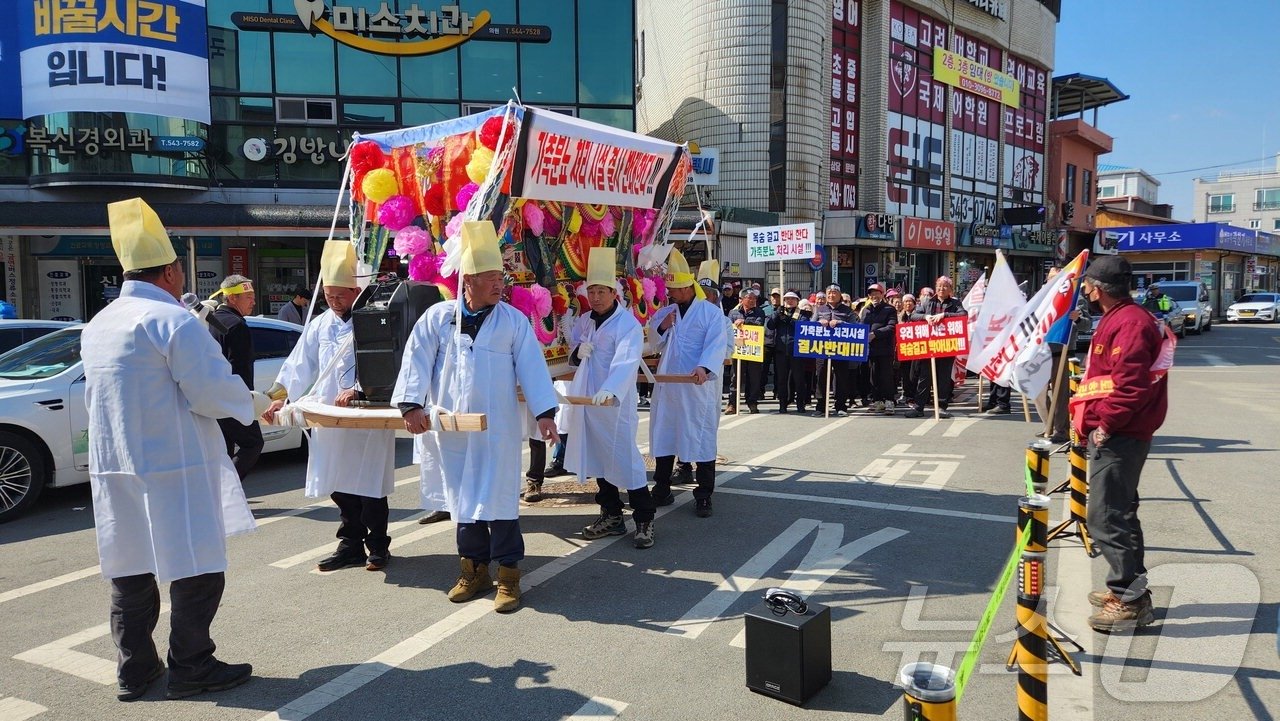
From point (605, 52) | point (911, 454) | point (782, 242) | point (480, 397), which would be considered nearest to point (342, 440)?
point (480, 397)

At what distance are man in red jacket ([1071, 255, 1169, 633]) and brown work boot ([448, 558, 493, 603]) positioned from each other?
11.5 feet

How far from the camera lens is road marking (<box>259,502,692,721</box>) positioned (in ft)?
11.9

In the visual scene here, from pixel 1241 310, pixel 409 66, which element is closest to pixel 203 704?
pixel 409 66

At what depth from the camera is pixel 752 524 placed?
6.42m

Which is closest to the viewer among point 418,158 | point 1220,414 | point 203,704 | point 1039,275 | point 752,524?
point 203,704

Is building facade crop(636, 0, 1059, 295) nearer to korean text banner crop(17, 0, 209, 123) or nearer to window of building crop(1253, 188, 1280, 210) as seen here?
korean text banner crop(17, 0, 209, 123)

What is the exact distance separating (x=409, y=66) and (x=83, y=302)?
9790mm

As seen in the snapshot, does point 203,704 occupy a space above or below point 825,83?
below

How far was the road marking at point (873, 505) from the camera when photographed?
21.5ft

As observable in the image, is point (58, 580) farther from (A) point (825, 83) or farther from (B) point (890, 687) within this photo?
(A) point (825, 83)

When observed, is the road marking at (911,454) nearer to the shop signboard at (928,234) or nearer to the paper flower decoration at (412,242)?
the paper flower decoration at (412,242)

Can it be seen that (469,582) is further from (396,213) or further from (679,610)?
(396,213)

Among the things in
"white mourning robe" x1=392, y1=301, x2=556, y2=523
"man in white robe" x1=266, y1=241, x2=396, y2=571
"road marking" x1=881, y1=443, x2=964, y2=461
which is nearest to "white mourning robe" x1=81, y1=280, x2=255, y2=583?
"white mourning robe" x1=392, y1=301, x2=556, y2=523

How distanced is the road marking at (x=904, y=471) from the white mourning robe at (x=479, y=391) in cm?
425
